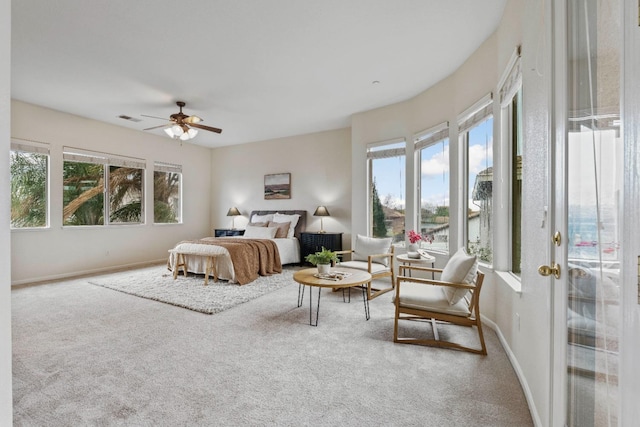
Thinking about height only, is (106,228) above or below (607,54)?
below

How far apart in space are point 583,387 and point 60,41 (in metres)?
4.87

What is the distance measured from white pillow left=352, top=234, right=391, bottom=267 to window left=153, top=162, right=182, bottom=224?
4947 mm

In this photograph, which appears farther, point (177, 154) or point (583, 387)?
point (177, 154)

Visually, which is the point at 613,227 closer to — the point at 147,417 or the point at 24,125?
the point at 147,417

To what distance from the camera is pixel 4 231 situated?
81cm

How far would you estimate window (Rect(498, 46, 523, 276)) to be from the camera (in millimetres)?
2652

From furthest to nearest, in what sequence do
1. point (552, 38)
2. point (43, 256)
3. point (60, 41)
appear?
point (43, 256) → point (60, 41) → point (552, 38)

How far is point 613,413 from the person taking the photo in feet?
2.85

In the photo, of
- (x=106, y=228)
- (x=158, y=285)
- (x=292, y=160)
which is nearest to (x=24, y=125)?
(x=106, y=228)

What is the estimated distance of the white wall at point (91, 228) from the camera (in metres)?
4.84

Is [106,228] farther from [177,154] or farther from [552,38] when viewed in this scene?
[552,38]

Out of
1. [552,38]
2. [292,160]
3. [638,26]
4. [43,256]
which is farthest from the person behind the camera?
[292,160]

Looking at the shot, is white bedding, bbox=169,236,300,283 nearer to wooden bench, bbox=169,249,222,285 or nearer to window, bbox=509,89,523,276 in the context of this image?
wooden bench, bbox=169,249,222,285

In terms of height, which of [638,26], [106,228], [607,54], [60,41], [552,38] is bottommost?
[106,228]
